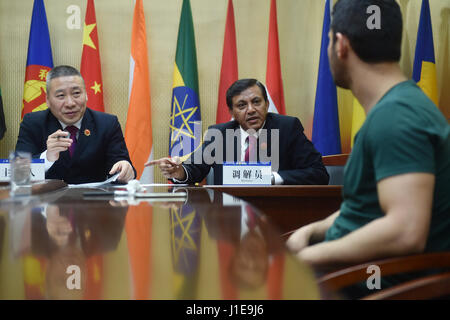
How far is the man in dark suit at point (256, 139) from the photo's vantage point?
9.75 feet

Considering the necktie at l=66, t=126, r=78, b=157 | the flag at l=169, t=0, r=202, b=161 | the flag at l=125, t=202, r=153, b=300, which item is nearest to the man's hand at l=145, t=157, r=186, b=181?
the necktie at l=66, t=126, r=78, b=157

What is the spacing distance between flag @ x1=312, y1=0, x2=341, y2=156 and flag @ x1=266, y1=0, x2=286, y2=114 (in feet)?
1.35

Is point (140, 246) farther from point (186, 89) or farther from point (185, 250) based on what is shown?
point (186, 89)

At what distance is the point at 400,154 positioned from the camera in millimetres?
914

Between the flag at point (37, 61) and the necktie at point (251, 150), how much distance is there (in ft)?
7.13

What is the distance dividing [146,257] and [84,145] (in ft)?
8.09

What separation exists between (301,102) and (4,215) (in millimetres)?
3812

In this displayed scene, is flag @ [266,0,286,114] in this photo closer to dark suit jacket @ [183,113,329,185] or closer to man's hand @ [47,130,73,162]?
dark suit jacket @ [183,113,329,185]

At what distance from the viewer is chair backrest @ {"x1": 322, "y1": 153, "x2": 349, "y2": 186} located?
3186mm

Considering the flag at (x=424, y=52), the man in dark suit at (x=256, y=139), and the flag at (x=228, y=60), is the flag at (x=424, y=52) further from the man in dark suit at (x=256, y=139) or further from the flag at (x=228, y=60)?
the flag at (x=228, y=60)

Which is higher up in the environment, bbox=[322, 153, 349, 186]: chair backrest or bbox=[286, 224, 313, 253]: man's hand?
bbox=[322, 153, 349, 186]: chair backrest

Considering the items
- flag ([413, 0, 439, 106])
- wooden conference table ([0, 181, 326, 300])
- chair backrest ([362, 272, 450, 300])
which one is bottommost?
chair backrest ([362, 272, 450, 300])
